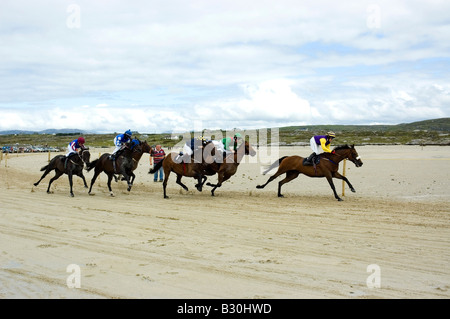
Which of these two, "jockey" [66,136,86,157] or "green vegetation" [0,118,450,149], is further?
"green vegetation" [0,118,450,149]

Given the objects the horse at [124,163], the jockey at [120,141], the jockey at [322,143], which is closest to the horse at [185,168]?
the horse at [124,163]

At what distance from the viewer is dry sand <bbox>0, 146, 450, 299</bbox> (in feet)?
20.7

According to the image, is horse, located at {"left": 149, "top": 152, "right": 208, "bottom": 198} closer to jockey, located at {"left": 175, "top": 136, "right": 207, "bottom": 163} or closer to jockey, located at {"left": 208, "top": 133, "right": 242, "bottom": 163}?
jockey, located at {"left": 175, "top": 136, "right": 207, "bottom": 163}

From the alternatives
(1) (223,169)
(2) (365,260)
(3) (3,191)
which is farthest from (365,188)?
(3) (3,191)

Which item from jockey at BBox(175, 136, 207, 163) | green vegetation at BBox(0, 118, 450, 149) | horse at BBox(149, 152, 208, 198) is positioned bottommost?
horse at BBox(149, 152, 208, 198)

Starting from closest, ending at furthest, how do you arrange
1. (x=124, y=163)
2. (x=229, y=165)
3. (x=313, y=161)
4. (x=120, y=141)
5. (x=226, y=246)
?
(x=226, y=246) < (x=313, y=161) < (x=229, y=165) < (x=124, y=163) < (x=120, y=141)

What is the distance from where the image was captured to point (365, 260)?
7.61 meters

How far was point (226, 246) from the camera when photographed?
8719 mm

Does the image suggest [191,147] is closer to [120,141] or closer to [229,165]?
[229,165]

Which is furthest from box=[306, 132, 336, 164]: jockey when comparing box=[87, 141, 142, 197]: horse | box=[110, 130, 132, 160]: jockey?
box=[110, 130, 132, 160]: jockey

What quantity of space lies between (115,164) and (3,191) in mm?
Answer: 4814

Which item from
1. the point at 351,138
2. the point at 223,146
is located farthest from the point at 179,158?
the point at 351,138

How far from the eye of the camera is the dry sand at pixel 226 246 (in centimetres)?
630

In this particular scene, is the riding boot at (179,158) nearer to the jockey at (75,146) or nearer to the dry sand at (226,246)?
the dry sand at (226,246)
